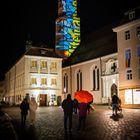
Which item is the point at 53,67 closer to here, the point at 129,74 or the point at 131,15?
the point at 129,74

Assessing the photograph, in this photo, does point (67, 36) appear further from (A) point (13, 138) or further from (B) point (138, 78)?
(A) point (13, 138)

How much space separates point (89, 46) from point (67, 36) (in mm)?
40492

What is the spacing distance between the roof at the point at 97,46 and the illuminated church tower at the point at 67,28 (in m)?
31.7

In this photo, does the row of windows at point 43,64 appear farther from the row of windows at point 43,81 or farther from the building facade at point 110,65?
the building facade at point 110,65

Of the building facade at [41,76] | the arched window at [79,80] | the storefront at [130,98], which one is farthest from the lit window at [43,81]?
the storefront at [130,98]

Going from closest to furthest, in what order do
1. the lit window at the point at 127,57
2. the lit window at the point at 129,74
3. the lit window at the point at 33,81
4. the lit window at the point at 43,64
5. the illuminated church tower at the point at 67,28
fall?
the lit window at the point at 129,74 → the lit window at the point at 127,57 → the lit window at the point at 33,81 → the lit window at the point at 43,64 → the illuminated church tower at the point at 67,28

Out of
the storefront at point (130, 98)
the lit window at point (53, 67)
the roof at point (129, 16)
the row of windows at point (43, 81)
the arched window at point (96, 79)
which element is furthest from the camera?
the lit window at point (53, 67)

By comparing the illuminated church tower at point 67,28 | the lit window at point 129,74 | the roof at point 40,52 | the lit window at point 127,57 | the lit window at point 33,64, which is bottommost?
the lit window at point 129,74

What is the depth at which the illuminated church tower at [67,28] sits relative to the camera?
97.6 meters

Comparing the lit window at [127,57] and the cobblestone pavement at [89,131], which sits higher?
the lit window at [127,57]

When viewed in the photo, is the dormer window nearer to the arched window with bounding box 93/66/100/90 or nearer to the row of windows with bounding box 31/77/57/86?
the arched window with bounding box 93/66/100/90

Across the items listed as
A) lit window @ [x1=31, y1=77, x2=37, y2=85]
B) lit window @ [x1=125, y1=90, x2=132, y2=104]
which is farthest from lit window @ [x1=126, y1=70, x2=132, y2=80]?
lit window @ [x1=31, y1=77, x2=37, y2=85]

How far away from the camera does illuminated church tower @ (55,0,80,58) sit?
97644 mm

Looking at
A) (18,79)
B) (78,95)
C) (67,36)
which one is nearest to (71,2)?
(67,36)
